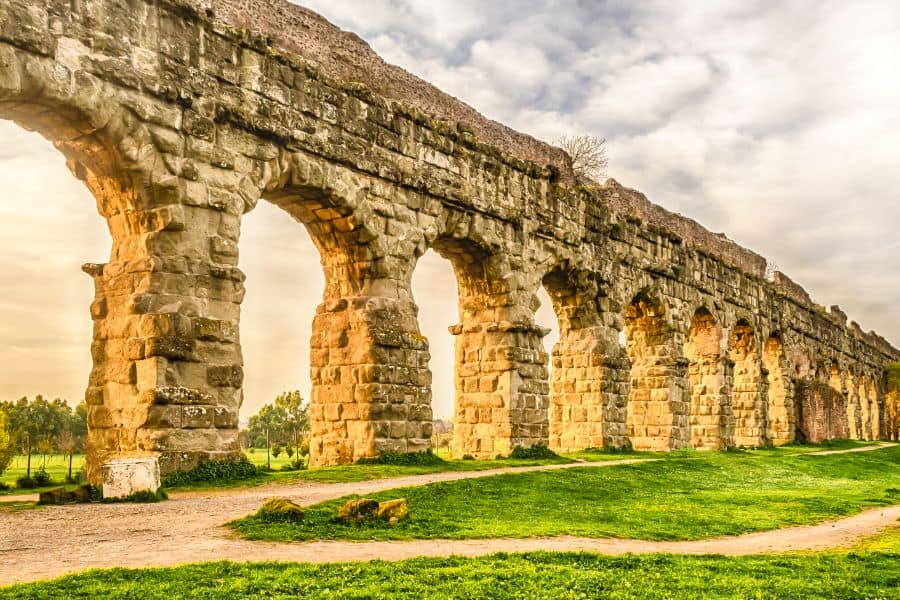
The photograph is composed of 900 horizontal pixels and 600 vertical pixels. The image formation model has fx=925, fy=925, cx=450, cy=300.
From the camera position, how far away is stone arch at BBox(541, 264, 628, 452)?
20719mm

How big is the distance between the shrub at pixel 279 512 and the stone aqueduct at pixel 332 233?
123 inches

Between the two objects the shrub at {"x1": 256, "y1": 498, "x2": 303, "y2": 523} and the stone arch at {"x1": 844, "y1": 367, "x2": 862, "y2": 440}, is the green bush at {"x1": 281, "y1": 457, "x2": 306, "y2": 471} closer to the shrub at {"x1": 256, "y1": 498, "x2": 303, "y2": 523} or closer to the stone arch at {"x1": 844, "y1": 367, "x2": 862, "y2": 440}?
the shrub at {"x1": 256, "y1": 498, "x2": 303, "y2": 523}

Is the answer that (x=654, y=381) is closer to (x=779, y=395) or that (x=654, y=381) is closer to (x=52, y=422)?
(x=779, y=395)

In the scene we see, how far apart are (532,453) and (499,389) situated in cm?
136

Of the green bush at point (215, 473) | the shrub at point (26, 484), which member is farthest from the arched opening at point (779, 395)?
the shrub at point (26, 484)

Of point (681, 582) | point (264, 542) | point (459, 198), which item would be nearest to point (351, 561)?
point (264, 542)

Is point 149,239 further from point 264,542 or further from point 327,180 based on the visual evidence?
point 264,542

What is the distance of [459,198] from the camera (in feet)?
54.8

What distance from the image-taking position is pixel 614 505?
38.2 feet

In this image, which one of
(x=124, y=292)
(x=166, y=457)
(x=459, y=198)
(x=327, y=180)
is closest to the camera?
(x=166, y=457)

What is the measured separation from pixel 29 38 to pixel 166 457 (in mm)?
5035

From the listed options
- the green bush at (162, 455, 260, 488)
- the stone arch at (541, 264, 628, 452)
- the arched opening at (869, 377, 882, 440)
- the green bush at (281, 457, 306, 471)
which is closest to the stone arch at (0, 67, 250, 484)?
the green bush at (162, 455, 260, 488)

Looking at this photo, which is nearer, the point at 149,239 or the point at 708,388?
the point at 149,239

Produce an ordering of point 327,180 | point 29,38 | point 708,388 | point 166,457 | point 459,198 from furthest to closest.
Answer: point 708,388 < point 459,198 < point 327,180 < point 166,457 < point 29,38
